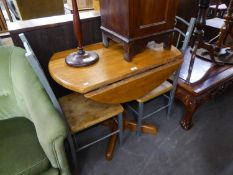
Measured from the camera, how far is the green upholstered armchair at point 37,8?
1.79 meters

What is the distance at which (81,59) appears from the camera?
3.73ft

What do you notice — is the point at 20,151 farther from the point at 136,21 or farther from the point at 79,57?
the point at 136,21

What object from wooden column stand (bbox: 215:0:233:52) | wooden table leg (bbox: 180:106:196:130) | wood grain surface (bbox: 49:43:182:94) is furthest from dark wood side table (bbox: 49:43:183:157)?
wooden column stand (bbox: 215:0:233:52)

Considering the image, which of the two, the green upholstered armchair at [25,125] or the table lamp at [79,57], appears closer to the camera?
the green upholstered armchair at [25,125]

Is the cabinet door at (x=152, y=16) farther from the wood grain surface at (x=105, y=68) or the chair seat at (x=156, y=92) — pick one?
the chair seat at (x=156, y=92)

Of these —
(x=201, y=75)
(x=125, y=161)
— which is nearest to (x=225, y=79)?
(x=201, y=75)

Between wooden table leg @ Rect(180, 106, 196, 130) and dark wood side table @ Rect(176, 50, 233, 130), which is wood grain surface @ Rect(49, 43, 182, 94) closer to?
dark wood side table @ Rect(176, 50, 233, 130)

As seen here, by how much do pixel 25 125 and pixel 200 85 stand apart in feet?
4.57

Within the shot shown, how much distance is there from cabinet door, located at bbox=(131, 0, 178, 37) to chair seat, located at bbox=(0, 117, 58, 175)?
87cm

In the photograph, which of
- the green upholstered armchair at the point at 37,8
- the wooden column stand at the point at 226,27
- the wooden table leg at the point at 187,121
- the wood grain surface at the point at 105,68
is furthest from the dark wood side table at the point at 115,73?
the green upholstered armchair at the point at 37,8

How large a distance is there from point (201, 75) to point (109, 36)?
3.19 ft

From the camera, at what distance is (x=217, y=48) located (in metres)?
1.87

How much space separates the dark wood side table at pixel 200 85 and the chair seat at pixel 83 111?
25.7 inches

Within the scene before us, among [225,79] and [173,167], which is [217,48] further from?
[173,167]
